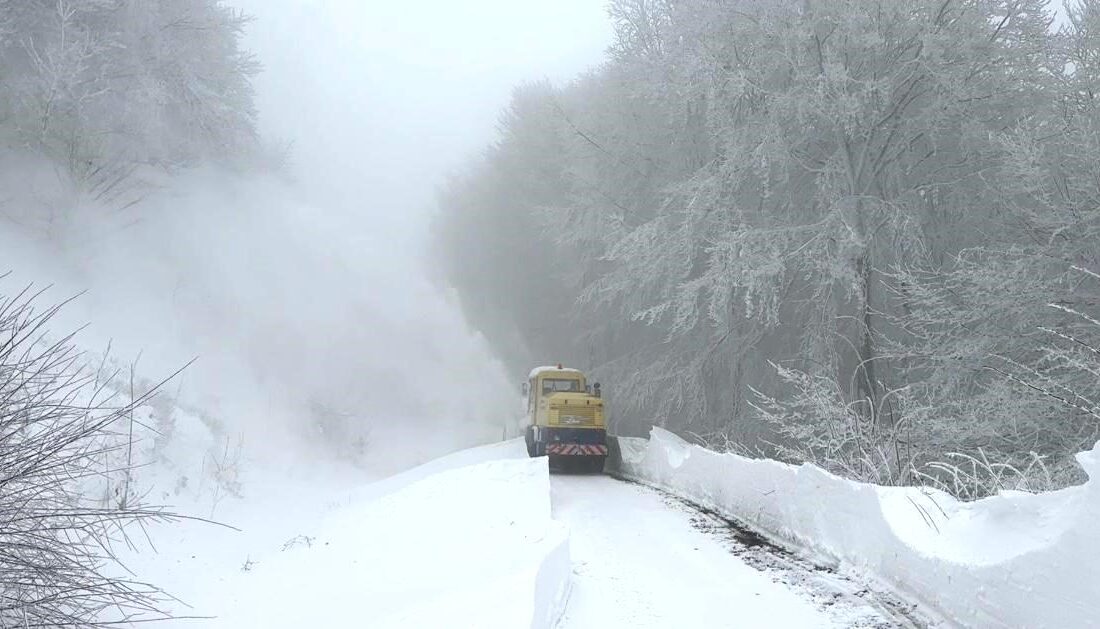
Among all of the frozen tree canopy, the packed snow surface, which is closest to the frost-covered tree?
the frozen tree canopy

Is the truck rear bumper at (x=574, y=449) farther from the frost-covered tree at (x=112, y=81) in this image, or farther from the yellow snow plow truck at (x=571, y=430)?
the frost-covered tree at (x=112, y=81)

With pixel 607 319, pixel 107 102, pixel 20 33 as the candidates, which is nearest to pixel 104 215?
pixel 107 102

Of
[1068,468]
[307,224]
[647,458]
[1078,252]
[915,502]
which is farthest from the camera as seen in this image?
[307,224]

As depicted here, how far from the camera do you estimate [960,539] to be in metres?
5.53

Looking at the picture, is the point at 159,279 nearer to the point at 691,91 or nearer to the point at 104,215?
the point at 104,215

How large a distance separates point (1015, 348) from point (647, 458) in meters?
8.95

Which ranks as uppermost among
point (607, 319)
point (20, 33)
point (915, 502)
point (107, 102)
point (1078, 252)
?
point (20, 33)

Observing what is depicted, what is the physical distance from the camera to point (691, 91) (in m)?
16.1

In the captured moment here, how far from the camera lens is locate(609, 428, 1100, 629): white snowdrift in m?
4.07

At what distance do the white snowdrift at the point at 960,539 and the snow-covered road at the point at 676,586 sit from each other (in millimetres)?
592

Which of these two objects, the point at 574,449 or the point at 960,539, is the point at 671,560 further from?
the point at 574,449

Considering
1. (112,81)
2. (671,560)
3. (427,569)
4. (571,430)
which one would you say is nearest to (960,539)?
(671,560)

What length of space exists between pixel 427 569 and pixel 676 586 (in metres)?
2.99

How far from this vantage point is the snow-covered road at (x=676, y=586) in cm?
573
